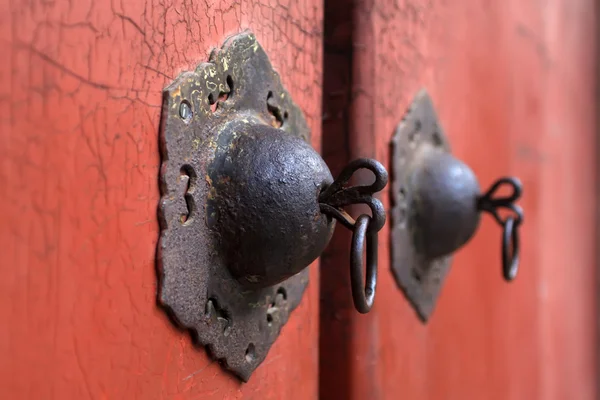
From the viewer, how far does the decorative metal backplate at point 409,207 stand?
1.58 feet

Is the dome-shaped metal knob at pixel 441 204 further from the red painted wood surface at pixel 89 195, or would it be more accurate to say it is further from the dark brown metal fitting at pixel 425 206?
the red painted wood surface at pixel 89 195

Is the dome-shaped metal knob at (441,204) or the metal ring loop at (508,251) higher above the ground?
the dome-shaped metal knob at (441,204)

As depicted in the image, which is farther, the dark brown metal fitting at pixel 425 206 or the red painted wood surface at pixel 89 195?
the dark brown metal fitting at pixel 425 206

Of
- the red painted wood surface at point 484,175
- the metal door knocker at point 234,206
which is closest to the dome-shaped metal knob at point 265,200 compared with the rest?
the metal door knocker at point 234,206

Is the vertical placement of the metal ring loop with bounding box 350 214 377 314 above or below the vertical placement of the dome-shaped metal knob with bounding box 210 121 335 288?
below

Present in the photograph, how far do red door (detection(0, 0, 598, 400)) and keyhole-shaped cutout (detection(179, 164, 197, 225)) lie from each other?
19 millimetres

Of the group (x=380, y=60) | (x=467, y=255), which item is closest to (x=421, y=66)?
(x=380, y=60)

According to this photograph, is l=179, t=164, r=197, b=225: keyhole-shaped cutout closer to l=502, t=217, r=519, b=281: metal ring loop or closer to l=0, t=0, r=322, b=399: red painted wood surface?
l=0, t=0, r=322, b=399: red painted wood surface

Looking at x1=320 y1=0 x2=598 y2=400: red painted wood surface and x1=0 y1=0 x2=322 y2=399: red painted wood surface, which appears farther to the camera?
x1=320 y1=0 x2=598 y2=400: red painted wood surface

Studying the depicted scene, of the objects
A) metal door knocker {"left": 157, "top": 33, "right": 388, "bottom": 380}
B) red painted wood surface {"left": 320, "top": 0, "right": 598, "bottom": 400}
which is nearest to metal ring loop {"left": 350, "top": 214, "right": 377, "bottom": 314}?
metal door knocker {"left": 157, "top": 33, "right": 388, "bottom": 380}

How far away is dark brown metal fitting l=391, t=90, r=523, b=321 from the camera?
0.49 metres

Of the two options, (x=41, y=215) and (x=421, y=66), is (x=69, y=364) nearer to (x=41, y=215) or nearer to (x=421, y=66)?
(x=41, y=215)

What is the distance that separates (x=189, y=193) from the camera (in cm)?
30

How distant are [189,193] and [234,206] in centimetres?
3
